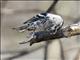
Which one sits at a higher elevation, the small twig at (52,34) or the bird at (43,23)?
the bird at (43,23)

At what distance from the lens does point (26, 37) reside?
0.85m

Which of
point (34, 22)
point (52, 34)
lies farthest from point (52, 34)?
point (34, 22)

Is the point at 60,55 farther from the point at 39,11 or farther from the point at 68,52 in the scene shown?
the point at 39,11

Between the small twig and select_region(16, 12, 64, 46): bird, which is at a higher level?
select_region(16, 12, 64, 46): bird

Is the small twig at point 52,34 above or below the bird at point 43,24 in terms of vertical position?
below

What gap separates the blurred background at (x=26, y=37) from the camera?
85cm

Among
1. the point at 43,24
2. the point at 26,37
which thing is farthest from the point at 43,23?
the point at 26,37

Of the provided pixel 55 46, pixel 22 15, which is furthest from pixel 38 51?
pixel 22 15

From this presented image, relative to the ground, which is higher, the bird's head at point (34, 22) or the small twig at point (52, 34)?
the bird's head at point (34, 22)

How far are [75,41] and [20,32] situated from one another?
0.27m

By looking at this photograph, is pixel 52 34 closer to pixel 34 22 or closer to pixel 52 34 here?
pixel 52 34

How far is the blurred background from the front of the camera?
0.85m

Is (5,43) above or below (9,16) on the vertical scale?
below

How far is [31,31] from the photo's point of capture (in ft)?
2.80
